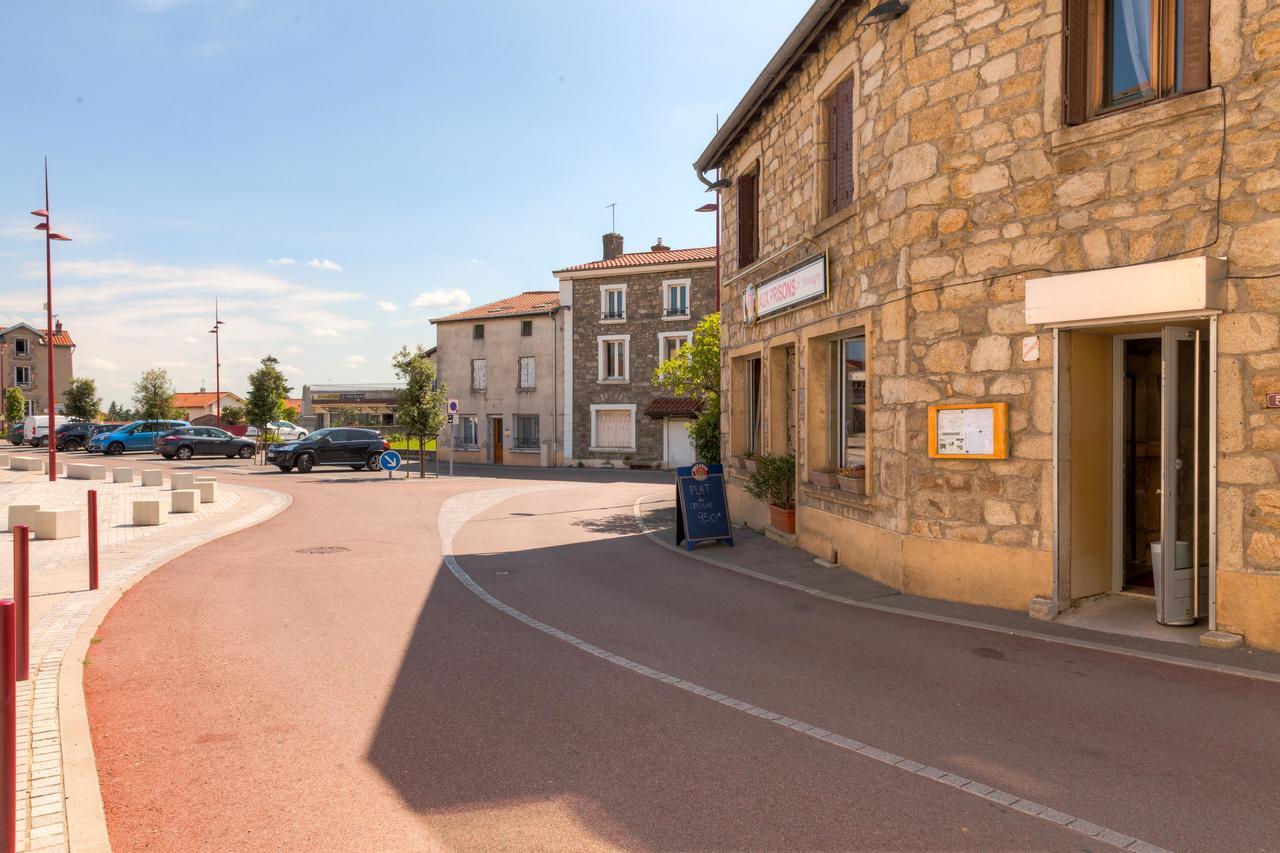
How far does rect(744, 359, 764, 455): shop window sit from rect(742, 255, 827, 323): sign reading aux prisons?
993mm

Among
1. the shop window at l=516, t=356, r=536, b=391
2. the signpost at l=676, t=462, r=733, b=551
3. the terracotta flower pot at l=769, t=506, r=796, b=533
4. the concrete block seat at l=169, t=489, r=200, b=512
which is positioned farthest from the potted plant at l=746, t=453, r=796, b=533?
the shop window at l=516, t=356, r=536, b=391

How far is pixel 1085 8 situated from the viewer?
24.6ft

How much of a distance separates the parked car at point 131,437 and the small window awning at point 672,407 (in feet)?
76.6

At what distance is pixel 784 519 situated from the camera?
12.1 meters

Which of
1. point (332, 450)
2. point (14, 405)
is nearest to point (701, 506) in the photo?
point (332, 450)

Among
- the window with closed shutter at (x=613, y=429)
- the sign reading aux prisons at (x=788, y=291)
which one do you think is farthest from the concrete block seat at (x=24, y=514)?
the window with closed shutter at (x=613, y=429)

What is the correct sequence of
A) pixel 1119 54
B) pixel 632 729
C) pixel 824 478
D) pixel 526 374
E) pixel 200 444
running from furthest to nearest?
pixel 526 374 < pixel 200 444 < pixel 824 478 < pixel 1119 54 < pixel 632 729

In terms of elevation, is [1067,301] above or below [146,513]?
above

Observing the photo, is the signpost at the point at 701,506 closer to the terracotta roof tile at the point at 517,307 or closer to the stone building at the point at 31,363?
the terracotta roof tile at the point at 517,307

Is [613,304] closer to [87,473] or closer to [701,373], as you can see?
[701,373]

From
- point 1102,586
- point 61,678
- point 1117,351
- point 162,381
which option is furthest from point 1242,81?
point 162,381

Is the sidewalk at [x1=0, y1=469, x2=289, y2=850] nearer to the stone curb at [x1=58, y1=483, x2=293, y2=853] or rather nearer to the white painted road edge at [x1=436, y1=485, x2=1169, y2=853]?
the stone curb at [x1=58, y1=483, x2=293, y2=853]

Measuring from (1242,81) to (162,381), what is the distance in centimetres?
6796

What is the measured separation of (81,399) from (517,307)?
40.1 metres
